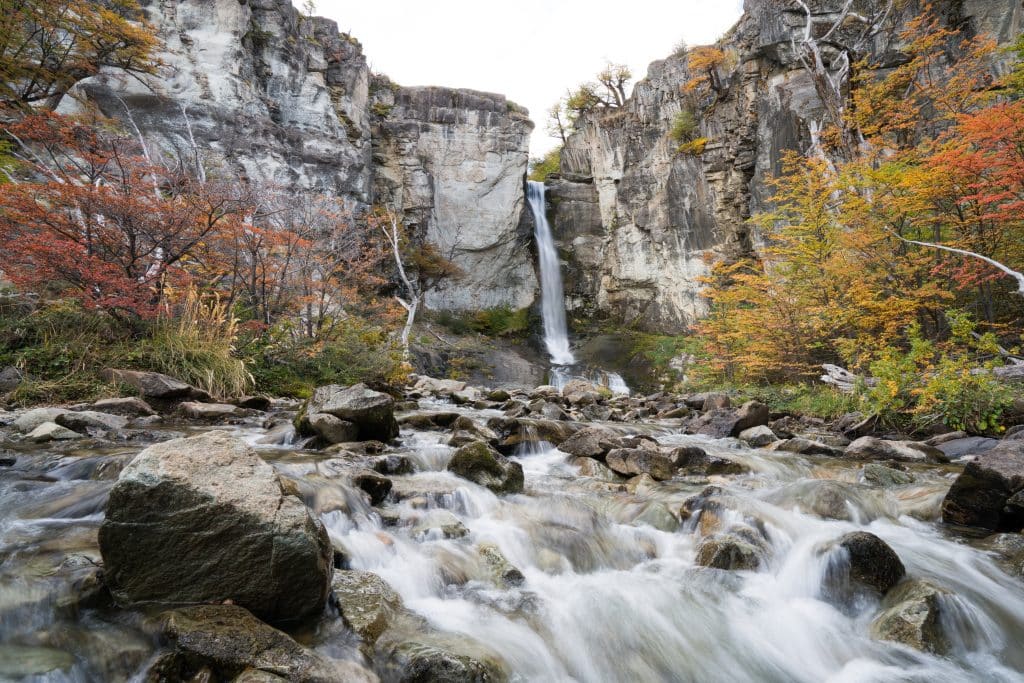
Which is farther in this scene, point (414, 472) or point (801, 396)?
point (801, 396)

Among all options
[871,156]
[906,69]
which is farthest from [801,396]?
[906,69]

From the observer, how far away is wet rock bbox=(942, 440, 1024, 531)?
337cm

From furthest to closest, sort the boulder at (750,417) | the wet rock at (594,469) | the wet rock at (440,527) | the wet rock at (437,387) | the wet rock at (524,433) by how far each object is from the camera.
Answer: the wet rock at (437,387) → the boulder at (750,417) → the wet rock at (524,433) → the wet rock at (594,469) → the wet rock at (440,527)

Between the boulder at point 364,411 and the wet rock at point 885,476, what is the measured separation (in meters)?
4.45

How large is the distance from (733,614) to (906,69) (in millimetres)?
17605

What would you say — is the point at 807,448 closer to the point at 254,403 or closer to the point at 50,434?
the point at 254,403

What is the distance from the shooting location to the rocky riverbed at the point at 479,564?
6.38ft

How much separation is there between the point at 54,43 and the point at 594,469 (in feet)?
53.1

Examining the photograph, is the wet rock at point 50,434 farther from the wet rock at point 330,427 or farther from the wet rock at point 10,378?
the wet rock at point 10,378

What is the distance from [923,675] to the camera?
2.26m

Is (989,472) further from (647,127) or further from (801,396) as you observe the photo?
(647,127)

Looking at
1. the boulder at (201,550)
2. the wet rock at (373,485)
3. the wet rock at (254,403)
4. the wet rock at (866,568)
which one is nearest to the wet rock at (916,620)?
the wet rock at (866,568)

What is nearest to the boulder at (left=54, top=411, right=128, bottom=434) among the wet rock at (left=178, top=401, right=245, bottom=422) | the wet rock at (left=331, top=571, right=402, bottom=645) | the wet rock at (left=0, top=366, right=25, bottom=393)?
the wet rock at (left=178, top=401, right=245, bottom=422)

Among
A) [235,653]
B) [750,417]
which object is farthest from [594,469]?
[235,653]
